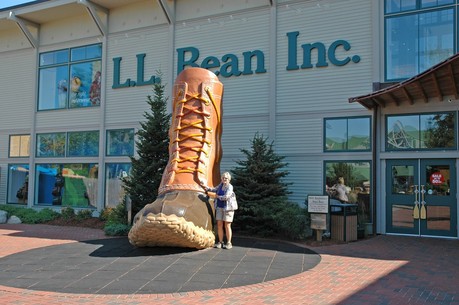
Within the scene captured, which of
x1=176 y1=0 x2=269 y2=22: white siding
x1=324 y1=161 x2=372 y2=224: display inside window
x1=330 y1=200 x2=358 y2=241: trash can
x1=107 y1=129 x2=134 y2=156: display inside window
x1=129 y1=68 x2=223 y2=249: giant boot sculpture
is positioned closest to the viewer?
x1=129 y1=68 x2=223 y2=249: giant boot sculpture

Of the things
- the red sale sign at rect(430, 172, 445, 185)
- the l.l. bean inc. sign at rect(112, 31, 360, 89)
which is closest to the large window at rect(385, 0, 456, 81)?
the l.l. bean inc. sign at rect(112, 31, 360, 89)

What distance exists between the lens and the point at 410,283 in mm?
6117

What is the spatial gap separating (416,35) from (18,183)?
1506cm

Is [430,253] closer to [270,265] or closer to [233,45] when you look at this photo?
[270,265]

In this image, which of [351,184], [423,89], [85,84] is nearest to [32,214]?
[85,84]

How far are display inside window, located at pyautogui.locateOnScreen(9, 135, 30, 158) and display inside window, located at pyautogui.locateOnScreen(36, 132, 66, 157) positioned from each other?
0.61 meters

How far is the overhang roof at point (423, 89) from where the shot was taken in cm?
908

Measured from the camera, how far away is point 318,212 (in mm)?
10070

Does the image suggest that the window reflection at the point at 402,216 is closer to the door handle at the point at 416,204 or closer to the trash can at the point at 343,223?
the door handle at the point at 416,204

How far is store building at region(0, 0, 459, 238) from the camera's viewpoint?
11.0 meters

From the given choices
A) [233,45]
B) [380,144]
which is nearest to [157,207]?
[380,144]

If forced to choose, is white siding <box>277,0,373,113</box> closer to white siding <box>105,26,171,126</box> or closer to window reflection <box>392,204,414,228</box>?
window reflection <box>392,204,414,228</box>

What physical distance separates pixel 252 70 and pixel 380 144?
430 cm

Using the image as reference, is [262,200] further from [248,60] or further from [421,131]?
[248,60]
